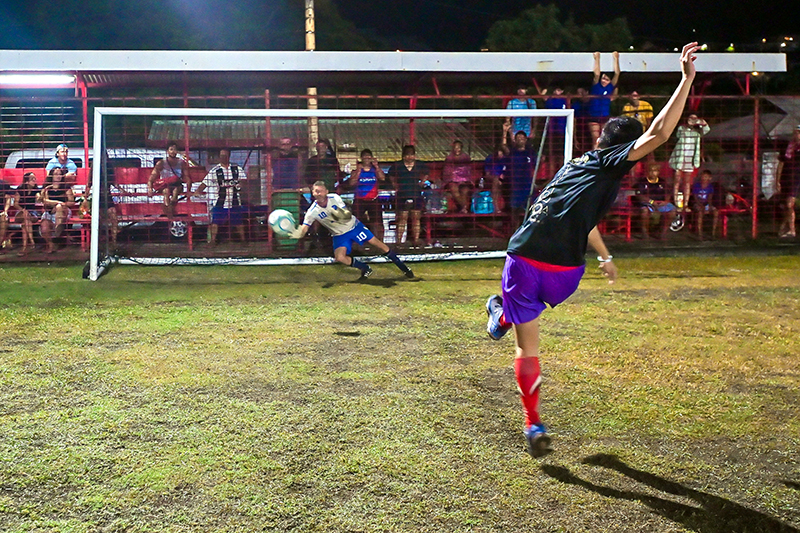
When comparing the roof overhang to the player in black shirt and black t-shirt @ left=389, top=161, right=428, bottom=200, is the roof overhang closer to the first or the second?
black t-shirt @ left=389, top=161, right=428, bottom=200

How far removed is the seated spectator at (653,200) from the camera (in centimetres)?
1353

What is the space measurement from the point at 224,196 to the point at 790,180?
35.0 feet

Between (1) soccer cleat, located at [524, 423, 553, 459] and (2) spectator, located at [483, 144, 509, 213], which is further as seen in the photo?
(2) spectator, located at [483, 144, 509, 213]

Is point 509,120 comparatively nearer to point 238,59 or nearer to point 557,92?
point 557,92

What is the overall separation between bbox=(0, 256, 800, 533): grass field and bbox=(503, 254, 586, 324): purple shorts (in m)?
0.70

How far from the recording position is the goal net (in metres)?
12.1

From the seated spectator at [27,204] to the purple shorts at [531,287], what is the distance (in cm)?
1029

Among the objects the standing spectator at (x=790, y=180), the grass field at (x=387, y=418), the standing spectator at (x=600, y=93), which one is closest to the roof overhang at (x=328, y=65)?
the standing spectator at (x=600, y=93)

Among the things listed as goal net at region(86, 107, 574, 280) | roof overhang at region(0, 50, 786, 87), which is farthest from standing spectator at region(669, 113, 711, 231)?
goal net at region(86, 107, 574, 280)

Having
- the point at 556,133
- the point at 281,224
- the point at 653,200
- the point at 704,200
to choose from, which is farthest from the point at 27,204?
the point at 704,200

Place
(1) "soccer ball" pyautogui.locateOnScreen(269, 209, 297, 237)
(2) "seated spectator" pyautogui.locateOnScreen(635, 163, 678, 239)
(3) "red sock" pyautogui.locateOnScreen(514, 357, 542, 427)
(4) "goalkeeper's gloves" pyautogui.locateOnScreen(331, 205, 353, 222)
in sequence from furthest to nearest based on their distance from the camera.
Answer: (2) "seated spectator" pyautogui.locateOnScreen(635, 163, 678, 239), (4) "goalkeeper's gloves" pyautogui.locateOnScreen(331, 205, 353, 222), (1) "soccer ball" pyautogui.locateOnScreen(269, 209, 297, 237), (3) "red sock" pyautogui.locateOnScreen(514, 357, 542, 427)

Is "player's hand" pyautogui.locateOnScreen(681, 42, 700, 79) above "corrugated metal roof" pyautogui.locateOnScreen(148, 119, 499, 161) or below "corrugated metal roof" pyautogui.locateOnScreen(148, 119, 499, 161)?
below

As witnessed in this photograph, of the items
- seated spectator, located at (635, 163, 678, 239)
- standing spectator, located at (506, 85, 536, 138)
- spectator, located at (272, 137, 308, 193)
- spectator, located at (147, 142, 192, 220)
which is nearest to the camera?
spectator, located at (147, 142, 192, 220)

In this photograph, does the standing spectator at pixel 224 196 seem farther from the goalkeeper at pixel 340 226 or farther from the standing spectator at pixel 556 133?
the standing spectator at pixel 556 133
